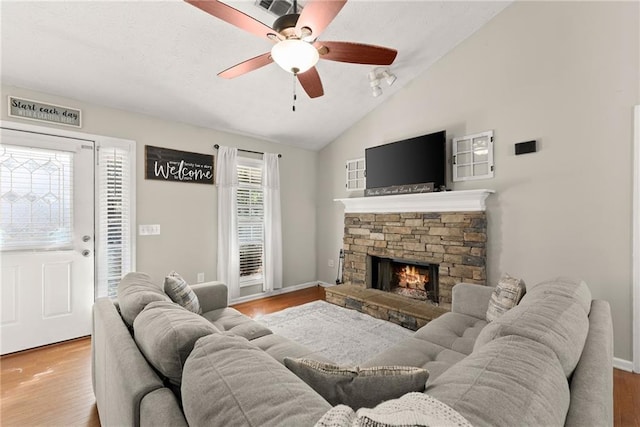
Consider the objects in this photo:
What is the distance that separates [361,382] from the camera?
885mm

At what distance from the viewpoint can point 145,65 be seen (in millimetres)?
2846

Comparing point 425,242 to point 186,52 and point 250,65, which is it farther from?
point 186,52

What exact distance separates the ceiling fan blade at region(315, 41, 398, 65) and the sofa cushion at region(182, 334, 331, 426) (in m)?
1.84

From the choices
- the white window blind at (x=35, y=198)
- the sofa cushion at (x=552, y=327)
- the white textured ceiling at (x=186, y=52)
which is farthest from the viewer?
the white window blind at (x=35, y=198)

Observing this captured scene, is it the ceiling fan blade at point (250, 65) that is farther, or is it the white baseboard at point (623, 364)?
the white baseboard at point (623, 364)

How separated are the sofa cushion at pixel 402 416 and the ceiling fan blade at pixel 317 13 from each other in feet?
5.50

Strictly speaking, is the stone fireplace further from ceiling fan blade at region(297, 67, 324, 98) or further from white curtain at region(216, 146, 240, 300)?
ceiling fan blade at region(297, 67, 324, 98)

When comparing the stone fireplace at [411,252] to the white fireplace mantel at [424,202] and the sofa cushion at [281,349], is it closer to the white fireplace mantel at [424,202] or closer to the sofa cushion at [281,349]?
the white fireplace mantel at [424,202]

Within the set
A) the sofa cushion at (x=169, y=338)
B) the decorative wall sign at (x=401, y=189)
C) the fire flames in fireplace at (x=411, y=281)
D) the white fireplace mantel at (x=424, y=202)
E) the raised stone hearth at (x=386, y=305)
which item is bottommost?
the raised stone hearth at (x=386, y=305)

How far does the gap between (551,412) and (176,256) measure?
3930 millimetres

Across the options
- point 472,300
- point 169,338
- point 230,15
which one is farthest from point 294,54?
point 472,300

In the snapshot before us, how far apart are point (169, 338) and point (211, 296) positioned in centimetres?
168

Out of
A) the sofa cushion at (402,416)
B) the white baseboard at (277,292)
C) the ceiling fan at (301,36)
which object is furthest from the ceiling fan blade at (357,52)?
the white baseboard at (277,292)

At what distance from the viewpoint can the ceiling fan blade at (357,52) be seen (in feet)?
6.22
